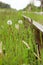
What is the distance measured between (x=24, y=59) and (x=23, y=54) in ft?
0.44

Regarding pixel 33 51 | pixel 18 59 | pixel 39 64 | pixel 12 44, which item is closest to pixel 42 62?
pixel 39 64

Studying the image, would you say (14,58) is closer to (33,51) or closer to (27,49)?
(27,49)

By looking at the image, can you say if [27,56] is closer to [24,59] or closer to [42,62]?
[24,59]

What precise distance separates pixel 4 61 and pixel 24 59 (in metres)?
0.19

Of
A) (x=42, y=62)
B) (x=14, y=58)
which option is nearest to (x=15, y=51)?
(x=14, y=58)

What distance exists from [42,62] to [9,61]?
34 centimetres

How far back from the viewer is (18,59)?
2.84 m

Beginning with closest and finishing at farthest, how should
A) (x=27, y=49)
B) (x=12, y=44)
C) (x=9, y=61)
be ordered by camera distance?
1. (x=9, y=61)
2. (x=27, y=49)
3. (x=12, y=44)

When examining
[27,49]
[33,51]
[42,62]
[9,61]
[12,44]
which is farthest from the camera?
[12,44]

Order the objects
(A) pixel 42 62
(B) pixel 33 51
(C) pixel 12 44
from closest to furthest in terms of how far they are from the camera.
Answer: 1. (A) pixel 42 62
2. (B) pixel 33 51
3. (C) pixel 12 44

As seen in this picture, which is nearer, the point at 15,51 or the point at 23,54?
the point at 23,54

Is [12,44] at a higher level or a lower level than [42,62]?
lower

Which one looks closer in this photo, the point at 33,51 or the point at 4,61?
the point at 4,61

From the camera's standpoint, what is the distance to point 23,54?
2939mm
